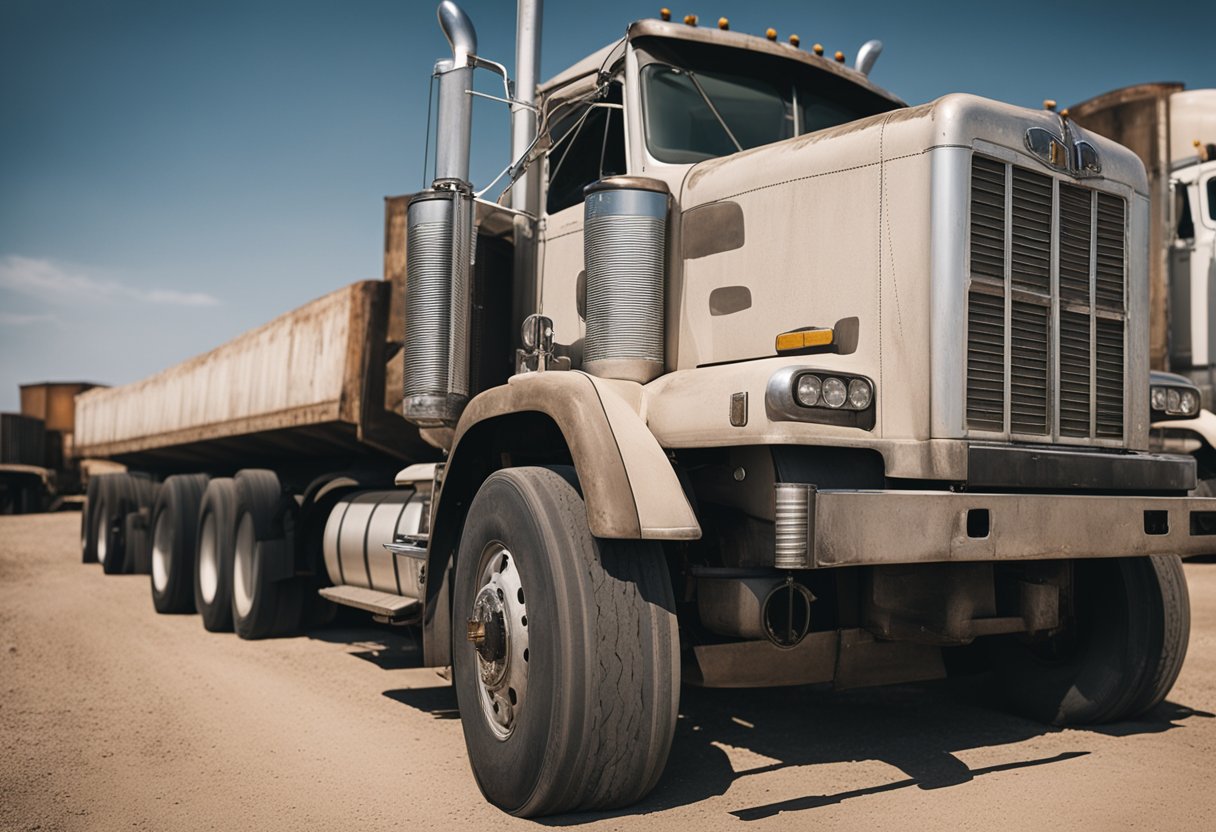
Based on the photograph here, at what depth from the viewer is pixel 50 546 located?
19.0 meters

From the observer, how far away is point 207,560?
9.77 meters

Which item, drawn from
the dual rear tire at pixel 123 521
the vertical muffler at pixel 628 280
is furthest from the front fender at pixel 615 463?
the dual rear tire at pixel 123 521

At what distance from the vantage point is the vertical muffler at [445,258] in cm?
545

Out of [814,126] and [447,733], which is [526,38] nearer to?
[814,126]

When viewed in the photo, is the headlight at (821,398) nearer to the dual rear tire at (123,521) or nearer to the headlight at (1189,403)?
the headlight at (1189,403)

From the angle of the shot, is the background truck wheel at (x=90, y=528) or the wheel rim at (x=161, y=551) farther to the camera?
the background truck wheel at (x=90, y=528)

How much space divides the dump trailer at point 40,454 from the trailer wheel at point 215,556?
584 inches

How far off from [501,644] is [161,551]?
7266mm

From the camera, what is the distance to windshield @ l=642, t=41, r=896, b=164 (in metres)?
5.18

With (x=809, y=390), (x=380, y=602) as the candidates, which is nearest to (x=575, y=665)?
(x=809, y=390)

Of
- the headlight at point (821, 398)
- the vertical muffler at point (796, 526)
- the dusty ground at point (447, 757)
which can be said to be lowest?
the dusty ground at point (447, 757)

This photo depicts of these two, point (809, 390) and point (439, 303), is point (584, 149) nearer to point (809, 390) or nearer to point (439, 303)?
point (439, 303)

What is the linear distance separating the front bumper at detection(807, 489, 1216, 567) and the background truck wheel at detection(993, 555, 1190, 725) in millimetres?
824

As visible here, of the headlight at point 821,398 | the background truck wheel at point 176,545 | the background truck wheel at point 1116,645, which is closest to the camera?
the headlight at point 821,398
